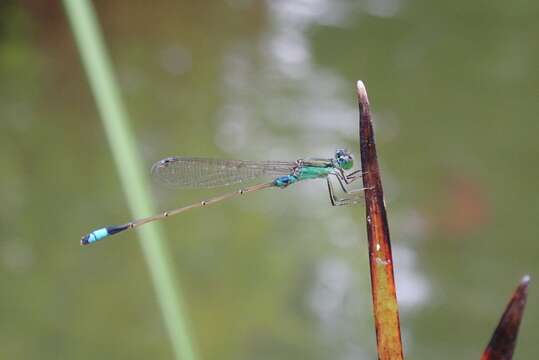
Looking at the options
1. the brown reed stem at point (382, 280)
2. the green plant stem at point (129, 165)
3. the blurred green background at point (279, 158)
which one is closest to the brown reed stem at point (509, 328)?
the brown reed stem at point (382, 280)

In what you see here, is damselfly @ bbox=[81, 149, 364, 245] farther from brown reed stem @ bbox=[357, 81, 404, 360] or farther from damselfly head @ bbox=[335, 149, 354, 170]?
brown reed stem @ bbox=[357, 81, 404, 360]

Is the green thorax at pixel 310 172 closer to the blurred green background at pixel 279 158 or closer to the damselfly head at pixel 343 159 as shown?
the damselfly head at pixel 343 159

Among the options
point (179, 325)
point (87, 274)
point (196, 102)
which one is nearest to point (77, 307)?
point (87, 274)

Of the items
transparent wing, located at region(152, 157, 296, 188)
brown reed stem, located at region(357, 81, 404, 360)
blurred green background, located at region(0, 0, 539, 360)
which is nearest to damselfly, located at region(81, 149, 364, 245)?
transparent wing, located at region(152, 157, 296, 188)

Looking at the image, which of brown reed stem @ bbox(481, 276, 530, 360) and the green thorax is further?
the green thorax

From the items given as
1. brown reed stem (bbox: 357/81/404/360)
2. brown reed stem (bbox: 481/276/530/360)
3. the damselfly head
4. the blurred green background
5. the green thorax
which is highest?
the blurred green background

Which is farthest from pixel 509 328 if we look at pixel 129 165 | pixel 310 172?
pixel 310 172

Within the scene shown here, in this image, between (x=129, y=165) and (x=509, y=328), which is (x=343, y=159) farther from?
(x=509, y=328)

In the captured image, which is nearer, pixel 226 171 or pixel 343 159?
pixel 343 159

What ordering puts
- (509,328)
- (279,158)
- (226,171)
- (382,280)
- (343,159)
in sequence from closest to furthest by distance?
1. (509,328)
2. (382,280)
3. (343,159)
4. (226,171)
5. (279,158)
